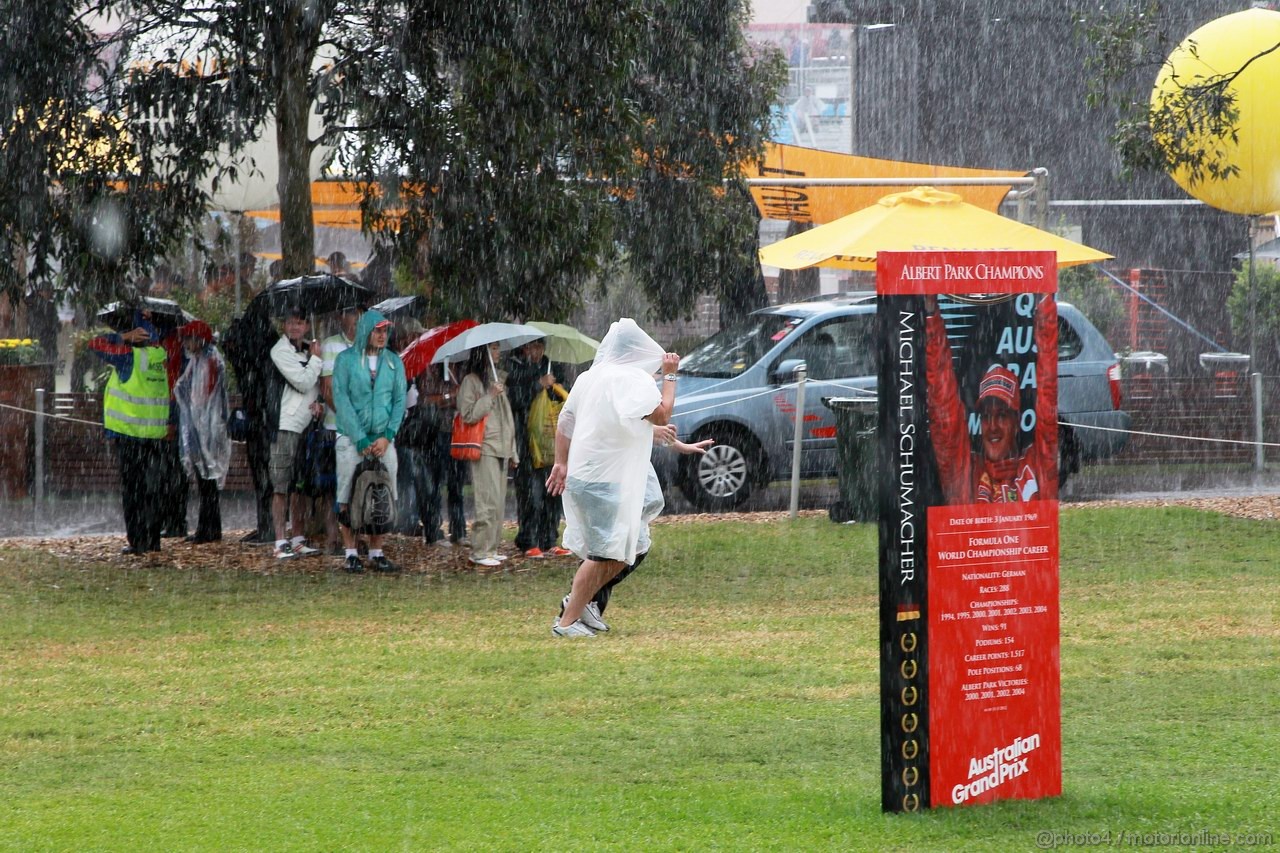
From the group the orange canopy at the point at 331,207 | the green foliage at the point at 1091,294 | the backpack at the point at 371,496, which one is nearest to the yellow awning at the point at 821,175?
the orange canopy at the point at 331,207

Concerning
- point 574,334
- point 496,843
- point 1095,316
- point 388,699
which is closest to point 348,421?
point 574,334

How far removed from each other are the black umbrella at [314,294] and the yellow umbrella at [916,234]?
4560 mm

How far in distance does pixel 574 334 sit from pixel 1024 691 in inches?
291

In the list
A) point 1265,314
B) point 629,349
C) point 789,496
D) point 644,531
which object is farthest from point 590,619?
point 1265,314

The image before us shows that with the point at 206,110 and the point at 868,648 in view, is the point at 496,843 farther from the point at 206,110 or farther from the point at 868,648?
the point at 206,110

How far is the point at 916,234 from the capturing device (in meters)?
14.8

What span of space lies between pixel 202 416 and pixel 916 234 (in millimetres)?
6412

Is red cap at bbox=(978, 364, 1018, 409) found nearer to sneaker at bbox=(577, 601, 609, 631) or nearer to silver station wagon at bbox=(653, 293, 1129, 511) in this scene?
sneaker at bbox=(577, 601, 609, 631)

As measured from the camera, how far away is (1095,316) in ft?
90.8

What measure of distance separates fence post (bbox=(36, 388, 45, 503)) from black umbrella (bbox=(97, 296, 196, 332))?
4280 millimetres

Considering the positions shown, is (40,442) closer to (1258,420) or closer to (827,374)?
(827,374)

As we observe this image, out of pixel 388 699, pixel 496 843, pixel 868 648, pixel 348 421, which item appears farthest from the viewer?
pixel 348 421

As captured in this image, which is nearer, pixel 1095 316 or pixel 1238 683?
pixel 1238 683

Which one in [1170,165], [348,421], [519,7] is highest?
[519,7]
